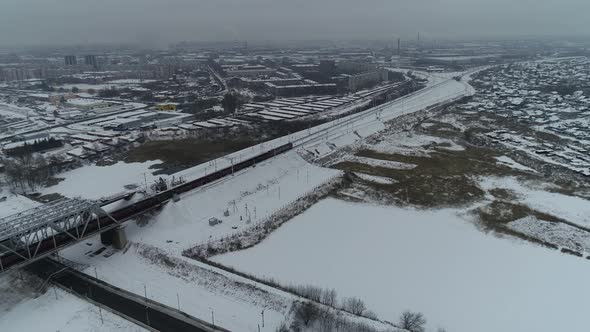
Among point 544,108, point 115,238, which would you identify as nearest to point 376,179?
point 115,238

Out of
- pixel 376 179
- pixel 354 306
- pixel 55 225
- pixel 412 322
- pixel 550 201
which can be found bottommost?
pixel 412 322

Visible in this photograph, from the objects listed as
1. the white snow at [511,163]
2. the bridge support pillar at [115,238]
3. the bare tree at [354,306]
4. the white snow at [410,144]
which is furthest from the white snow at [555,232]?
the bridge support pillar at [115,238]

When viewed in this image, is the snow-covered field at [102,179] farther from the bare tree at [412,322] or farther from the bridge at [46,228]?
the bare tree at [412,322]

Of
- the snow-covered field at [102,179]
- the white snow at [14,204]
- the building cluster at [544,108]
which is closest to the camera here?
the white snow at [14,204]

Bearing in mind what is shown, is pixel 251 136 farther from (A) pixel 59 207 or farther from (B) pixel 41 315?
(B) pixel 41 315

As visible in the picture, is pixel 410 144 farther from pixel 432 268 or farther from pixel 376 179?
pixel 432 268

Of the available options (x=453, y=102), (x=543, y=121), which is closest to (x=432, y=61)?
(x=453, y=102)
